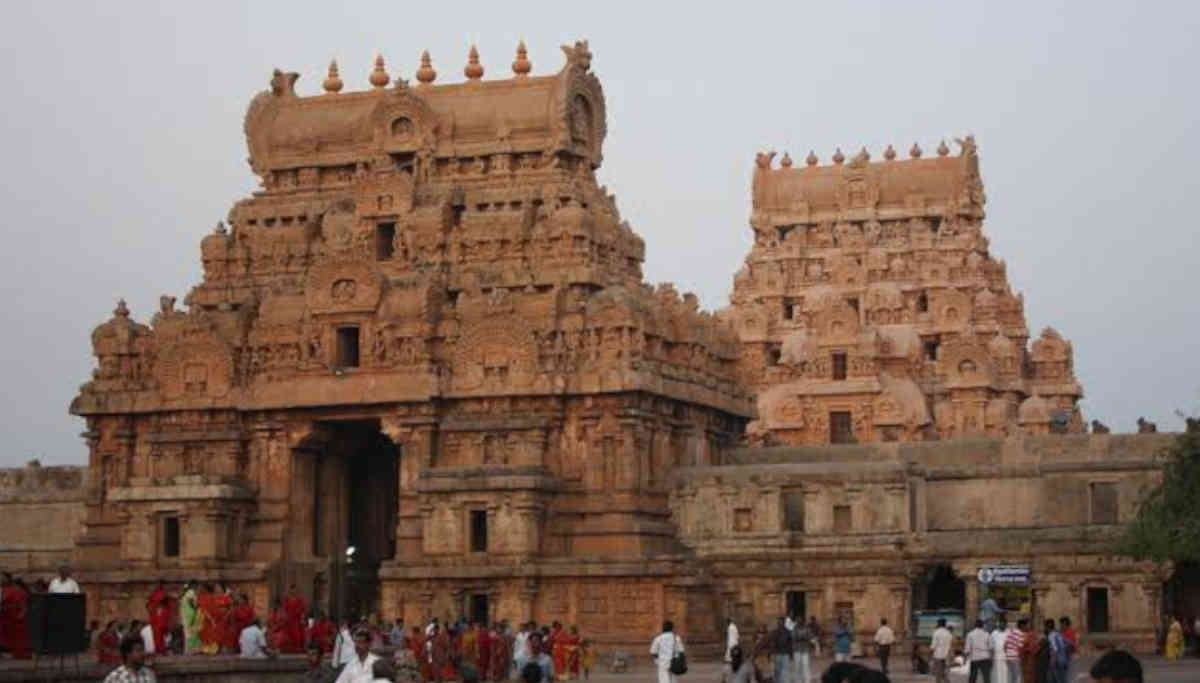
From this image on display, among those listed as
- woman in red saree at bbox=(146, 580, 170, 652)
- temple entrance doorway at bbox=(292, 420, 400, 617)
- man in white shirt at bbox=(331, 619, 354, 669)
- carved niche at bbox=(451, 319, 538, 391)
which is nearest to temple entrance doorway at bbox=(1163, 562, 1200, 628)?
carved niche at bbox=(451, 319, 538, 391)

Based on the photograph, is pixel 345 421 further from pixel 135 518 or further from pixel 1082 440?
pixel 1082 440

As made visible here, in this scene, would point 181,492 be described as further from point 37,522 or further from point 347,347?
point 37,522

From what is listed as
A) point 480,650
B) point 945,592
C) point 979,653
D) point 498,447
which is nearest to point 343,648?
point 979,653

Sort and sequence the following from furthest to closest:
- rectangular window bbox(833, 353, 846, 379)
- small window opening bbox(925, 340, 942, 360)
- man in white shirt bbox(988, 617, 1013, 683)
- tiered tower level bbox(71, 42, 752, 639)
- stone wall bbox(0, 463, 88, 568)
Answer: small window opening bbox(925, 340, 942, 360) → rectangular window bbox(833, 353, 846, 379) → stone wall bbox(0, 463, 88, 568) → tiered tower level bbox(71, 42, 752, 639) → man in white shirt bbox(988, 617, 1013, 683)

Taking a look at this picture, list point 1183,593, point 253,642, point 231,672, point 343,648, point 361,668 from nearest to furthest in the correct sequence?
1. point 361,668
2. point 343,648
3. point 231,672
4. point 253,642
5. point 1183,593

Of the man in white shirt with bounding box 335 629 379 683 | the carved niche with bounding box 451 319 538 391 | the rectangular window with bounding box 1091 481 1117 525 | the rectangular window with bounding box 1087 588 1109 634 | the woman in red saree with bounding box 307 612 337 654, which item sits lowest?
the man in white shirt with bounding box 335 629 379 683

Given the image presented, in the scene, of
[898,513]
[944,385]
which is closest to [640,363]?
[898,513]

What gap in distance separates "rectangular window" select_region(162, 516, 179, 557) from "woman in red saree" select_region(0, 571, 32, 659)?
2688 cm

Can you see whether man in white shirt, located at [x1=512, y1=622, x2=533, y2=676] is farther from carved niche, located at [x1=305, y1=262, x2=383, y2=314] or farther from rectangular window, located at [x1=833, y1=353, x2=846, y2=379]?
rectangular window, located at [x1=833, y1=353, x2=846, y2=379]

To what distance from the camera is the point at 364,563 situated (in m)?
72.7

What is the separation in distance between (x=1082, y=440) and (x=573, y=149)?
1645 centimetres

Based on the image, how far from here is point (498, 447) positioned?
66750 millimetres

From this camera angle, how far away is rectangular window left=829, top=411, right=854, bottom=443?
96.9 m

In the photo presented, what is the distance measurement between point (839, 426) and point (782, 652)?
182 feet
